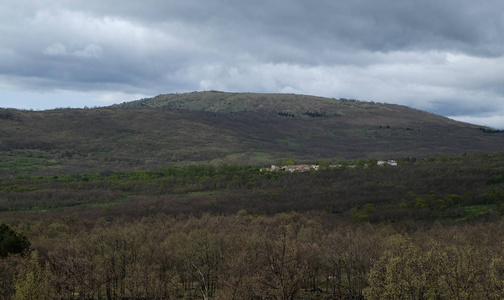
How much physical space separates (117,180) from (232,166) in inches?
1826

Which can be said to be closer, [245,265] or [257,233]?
[245,265]

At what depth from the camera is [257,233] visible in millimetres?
68188

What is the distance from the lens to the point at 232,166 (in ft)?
576

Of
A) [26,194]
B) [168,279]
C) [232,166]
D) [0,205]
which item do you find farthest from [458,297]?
[232,166]

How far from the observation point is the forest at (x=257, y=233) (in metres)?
36.8

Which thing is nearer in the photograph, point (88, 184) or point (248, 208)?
point (248, 208)

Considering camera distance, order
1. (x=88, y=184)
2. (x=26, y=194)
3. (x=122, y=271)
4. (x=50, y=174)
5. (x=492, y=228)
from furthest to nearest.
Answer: (x=50, y=174) < (x=88, y=184) < (x=26, y=194) < (x=492, y=228) < (x=122, y=271)

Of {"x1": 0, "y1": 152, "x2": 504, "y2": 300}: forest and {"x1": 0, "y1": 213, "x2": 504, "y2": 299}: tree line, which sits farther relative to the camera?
{"x1": 0, "y1": 152, "x2": 504, "y2": 300}: forest

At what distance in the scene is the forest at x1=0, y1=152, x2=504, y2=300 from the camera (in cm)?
3678

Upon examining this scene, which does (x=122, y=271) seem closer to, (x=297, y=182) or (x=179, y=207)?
(x=179, y=207)

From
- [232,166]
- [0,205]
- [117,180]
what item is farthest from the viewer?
[232,166]

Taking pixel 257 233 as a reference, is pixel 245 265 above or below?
above

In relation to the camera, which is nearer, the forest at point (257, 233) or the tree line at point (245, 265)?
the tree line at point (245, 265)

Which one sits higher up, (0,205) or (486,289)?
(486,289)
